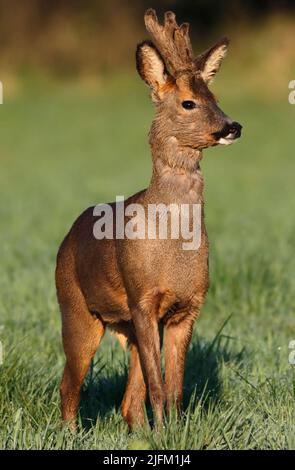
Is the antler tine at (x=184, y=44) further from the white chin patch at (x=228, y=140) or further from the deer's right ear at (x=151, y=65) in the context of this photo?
the white chin patch at (x=228, y=140)

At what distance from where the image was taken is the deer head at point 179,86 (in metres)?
4.75

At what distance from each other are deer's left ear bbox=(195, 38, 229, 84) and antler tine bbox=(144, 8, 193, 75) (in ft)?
0.17

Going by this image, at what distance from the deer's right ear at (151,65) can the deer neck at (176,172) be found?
0.26 metres

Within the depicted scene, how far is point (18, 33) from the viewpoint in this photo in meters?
40.0

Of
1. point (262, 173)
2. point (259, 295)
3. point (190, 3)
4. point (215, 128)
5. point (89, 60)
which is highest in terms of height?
point (190, 3)

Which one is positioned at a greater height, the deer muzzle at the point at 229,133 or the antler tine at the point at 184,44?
the antler tine at the point at 184,44

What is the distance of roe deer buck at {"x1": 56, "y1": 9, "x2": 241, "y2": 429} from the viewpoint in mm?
4773

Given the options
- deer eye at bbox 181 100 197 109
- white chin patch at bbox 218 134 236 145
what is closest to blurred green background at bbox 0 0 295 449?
white chin patch at bbox 218 134 236 145

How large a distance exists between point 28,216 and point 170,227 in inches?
384

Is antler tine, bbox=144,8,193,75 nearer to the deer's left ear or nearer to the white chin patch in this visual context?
the deer's left ear

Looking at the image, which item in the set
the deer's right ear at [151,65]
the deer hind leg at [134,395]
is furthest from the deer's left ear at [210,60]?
the deer hind leg at [134,395]

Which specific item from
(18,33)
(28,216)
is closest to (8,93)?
(18,33)

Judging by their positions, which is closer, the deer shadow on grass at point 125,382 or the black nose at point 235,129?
the black nose at point 235,129

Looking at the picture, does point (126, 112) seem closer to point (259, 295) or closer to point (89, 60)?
point (89, 60)
